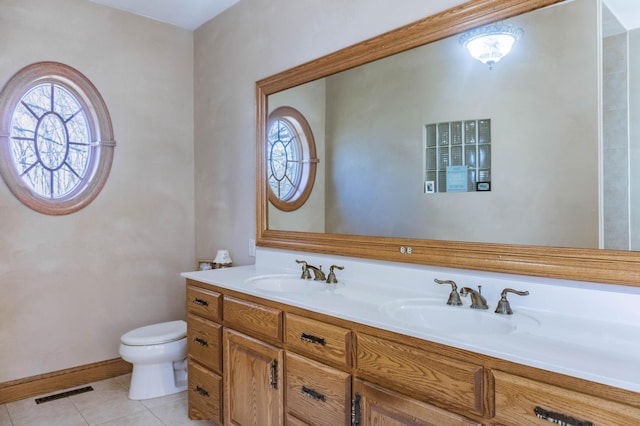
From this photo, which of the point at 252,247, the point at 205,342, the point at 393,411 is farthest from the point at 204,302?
the point at 393,411

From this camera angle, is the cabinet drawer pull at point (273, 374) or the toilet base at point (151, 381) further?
the toilet base at point (151, 381)

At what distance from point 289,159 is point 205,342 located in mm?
1206

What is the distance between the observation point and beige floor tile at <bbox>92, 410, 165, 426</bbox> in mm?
2506

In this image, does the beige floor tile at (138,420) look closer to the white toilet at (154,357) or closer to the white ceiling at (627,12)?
the white toilet at (154,357)

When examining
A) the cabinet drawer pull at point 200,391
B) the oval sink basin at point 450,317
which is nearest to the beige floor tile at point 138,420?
the cabinet drawer pull at point 200,391

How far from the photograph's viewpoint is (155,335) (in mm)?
2818

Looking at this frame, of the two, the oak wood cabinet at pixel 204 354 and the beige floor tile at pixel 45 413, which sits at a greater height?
the oak wood cabinet at pixel 204 354

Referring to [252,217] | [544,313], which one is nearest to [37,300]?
[252,217]

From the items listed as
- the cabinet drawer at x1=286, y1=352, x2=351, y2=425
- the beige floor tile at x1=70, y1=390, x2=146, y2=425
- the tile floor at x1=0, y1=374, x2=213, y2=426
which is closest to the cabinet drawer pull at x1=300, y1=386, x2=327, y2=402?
the cabinet drawer at x1=286, y1=352, x2=351, y2=425

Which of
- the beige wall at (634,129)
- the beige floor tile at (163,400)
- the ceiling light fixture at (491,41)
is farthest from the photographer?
the beige floor tile at (163,400)

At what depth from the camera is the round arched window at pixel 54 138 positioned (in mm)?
2836

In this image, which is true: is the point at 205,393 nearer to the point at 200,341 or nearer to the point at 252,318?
the point at 200,341

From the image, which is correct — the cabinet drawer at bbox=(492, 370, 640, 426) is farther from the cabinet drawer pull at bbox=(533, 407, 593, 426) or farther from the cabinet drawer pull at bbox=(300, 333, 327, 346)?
the cabinet drawer pull at bbox=(300, 333, 327, 346)

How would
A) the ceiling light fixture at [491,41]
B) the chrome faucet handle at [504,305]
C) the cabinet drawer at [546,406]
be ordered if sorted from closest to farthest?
the cabinet drawer at [546,406] < the chrome faucet handle at [504,305] < the ceiling light fixture at [491,41]
